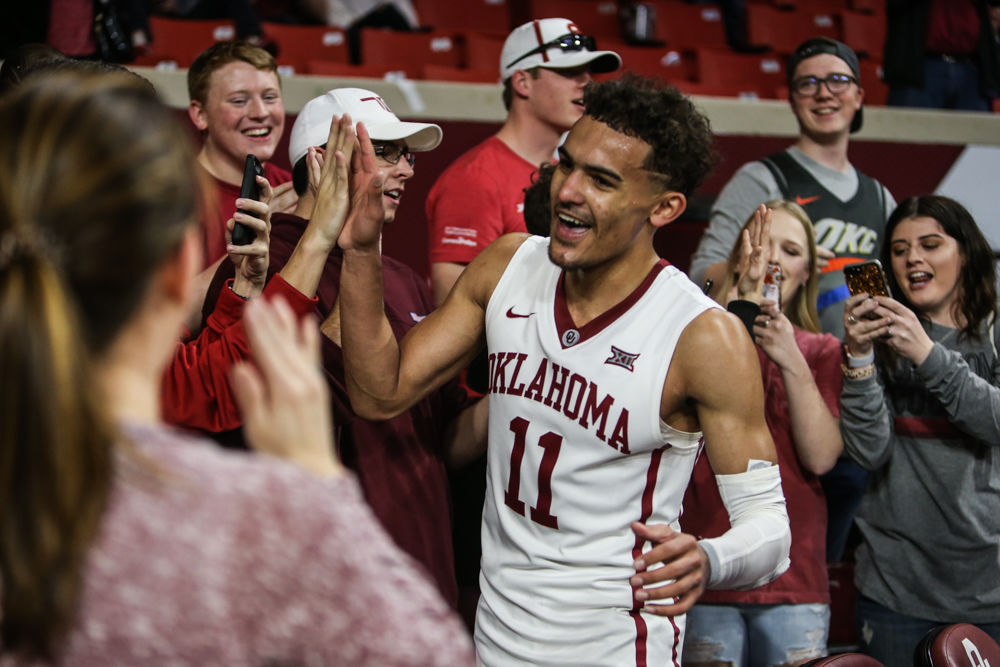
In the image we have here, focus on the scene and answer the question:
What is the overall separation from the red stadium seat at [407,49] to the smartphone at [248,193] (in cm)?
436

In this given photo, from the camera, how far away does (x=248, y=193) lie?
2.53m

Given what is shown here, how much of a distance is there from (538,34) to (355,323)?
2383 mm

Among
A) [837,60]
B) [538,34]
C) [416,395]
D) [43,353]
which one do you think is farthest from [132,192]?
[837,60]

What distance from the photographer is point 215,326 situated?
8.07ft

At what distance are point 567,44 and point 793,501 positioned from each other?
216cm

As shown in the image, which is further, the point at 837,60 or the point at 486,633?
the point at 837,60

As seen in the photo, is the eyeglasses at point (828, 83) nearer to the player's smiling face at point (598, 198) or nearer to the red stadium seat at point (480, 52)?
the player's smiling face at point (598, 198)

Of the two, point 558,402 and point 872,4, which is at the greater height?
point 558,402

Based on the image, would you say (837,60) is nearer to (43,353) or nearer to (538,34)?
(538,34)

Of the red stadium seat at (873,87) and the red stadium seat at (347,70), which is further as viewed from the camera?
the red stadium seat at (873,87)

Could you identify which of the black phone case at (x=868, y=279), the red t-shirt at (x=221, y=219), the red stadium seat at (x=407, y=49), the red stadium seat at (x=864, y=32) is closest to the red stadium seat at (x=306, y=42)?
the red stadium seat at (x=407, y=49)

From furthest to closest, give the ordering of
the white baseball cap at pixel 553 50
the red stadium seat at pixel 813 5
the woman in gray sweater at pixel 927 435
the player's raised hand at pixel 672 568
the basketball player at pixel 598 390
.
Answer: the red stadium seat at pixel 813 5
the white baseball cap at pixel 553 50
the woman in gray sweater at pixel 927 435
the basketball player at pixel 598 390
the player's raised hand at pixel 672 568

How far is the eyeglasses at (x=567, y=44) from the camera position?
172 inches

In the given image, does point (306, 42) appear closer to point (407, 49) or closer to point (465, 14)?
point (407, 49)
